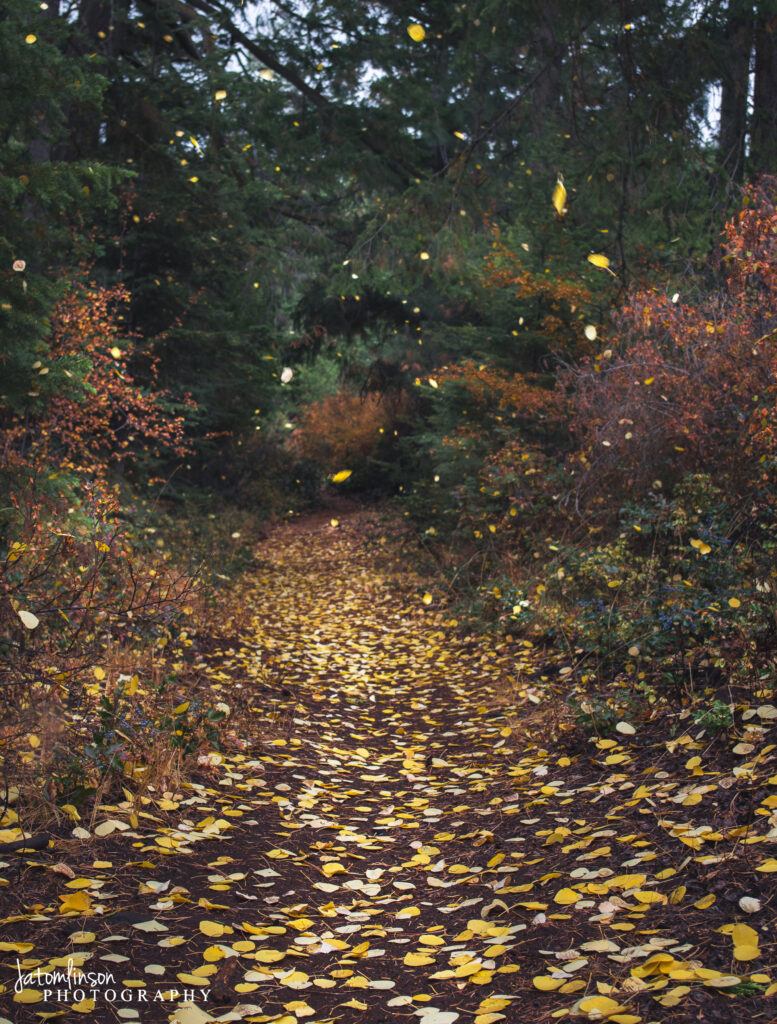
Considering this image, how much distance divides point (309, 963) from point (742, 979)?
1.36m

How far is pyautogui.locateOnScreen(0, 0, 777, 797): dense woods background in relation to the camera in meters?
4.92

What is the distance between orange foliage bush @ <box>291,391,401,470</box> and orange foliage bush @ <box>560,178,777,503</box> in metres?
10.1

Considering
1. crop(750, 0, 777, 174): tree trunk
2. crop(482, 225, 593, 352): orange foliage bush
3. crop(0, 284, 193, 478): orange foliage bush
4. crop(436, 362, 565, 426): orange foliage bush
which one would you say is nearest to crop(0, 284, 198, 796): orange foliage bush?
crop(0, 284, 193, 478): orange foliage bush

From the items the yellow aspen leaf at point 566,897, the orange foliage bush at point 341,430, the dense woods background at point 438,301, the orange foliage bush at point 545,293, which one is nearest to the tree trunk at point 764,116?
the dense woods background at point 438,301

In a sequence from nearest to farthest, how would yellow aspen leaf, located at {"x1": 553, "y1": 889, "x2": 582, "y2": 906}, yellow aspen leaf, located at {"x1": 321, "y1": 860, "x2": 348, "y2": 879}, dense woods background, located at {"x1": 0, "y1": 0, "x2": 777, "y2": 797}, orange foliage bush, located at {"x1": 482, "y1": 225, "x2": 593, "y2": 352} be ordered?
yellow aspen leaf, located at {"x1": 553, "y1": 889, "x2": 582, "y2": 906}
yellow aspen leaf, located at {"x1": 321, "y1": 860, "x2": 348, "y2": 879}
dense woods background, located at {"x1": 0, "y1": 0, "x2": 777, "y2": 797}
orange foliage bush, located at {"x1": 482, "y1": 225, "x2": 593, "y2": 352}

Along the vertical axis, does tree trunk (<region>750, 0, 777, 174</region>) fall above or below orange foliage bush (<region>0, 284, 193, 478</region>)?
above

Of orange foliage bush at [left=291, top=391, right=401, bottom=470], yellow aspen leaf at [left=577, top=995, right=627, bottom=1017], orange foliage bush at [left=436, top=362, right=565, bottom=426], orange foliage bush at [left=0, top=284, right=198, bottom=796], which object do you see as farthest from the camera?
orange foliage bush at [left=291, top=391, right=401, bottom=470]

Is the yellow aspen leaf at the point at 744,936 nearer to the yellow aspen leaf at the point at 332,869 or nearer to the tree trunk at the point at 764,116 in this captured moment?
the yellow aspen leaf at the point at 332,869

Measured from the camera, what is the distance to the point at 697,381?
19.1 feet

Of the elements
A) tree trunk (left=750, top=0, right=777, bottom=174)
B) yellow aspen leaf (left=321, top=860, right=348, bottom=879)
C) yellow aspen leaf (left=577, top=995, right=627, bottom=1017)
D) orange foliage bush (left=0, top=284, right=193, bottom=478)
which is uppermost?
tree trunk (left=750, top=0, right=777, bottom=174)

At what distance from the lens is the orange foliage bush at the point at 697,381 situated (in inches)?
208

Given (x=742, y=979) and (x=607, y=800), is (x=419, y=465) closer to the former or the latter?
(x=607, y=800)

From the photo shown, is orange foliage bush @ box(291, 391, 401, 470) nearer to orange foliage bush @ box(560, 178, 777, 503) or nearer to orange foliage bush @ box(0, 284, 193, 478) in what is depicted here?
orange foliage bush @ box(0, 284, 193, 478)

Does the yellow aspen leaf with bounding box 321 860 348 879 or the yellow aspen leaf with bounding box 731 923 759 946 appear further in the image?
the yellow aspen leaf with bounding box 321 860 348 879
